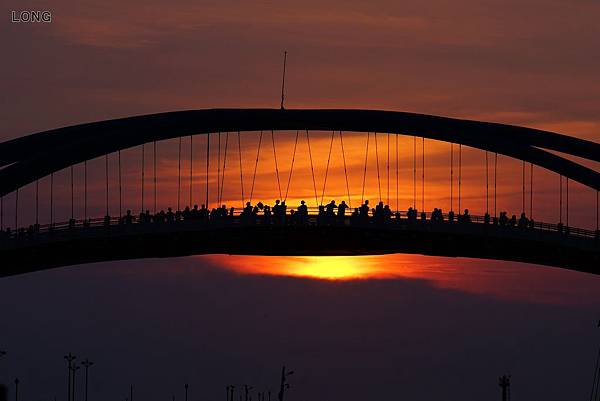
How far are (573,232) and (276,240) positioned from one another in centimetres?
1597

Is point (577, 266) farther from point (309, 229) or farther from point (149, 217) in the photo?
point (149, 217)

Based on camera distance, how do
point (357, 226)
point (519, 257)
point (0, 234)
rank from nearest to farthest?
1. point (0, 234)
2. point (357, 226)
3. point (519, 257)

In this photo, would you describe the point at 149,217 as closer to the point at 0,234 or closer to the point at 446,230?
the point at 0,234

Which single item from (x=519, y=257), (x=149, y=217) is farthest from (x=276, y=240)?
(x=519, y=257)

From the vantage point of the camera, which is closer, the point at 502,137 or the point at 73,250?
the point at 73,250

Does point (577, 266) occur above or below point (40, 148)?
below

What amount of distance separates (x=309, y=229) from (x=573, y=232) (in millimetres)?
14090

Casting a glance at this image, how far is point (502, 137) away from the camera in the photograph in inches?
3209

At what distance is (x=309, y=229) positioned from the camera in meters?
76.4

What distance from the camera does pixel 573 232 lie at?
76750mm

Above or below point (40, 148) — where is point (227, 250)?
below

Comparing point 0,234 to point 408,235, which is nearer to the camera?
point 0,234

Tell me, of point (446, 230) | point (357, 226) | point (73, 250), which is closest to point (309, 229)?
point (357, 226)

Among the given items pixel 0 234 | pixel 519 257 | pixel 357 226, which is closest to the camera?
pixel 0 234
